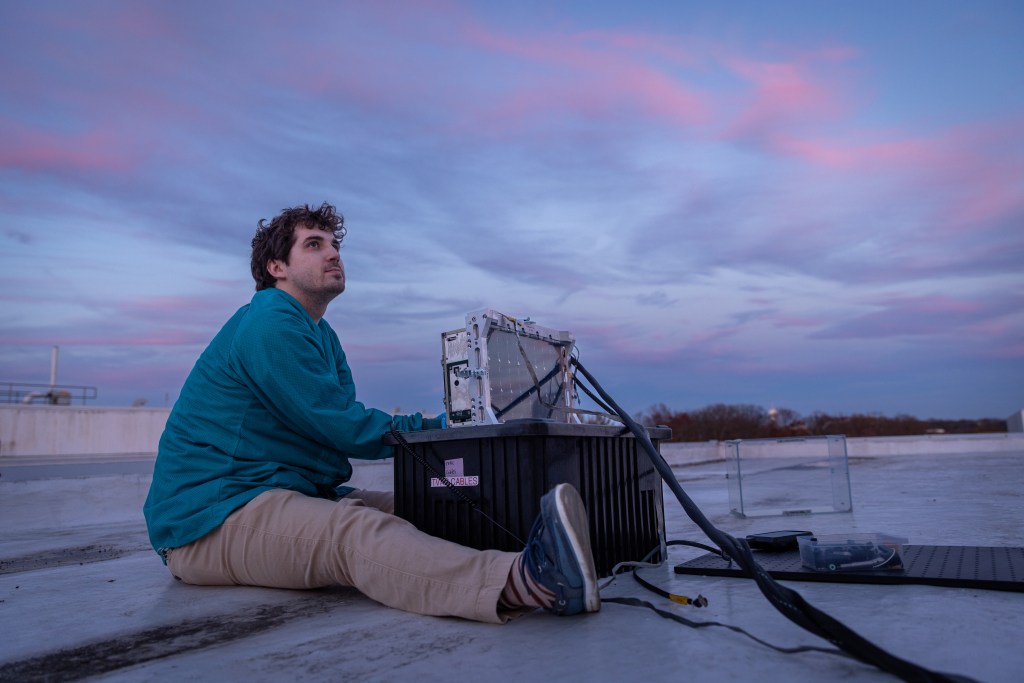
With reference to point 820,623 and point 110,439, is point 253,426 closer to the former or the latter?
point 820,623

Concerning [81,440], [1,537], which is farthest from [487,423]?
[81,440]

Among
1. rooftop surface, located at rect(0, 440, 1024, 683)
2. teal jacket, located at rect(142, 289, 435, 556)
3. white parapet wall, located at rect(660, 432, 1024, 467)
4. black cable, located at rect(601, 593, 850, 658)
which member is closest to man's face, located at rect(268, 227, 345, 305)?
teal jacket, located at rect(142, 289, 435, 556)

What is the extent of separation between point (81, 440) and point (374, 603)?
8.90 meters

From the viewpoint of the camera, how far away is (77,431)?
8.71m

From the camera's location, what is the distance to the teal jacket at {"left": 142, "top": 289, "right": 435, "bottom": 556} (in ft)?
6.00

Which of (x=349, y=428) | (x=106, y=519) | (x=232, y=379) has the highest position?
(x=232, y=379)

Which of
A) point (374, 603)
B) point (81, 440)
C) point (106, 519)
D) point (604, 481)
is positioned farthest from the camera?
point (81, 440)

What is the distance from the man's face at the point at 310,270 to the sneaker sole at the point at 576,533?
3.87 ft

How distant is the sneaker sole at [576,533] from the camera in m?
1.35

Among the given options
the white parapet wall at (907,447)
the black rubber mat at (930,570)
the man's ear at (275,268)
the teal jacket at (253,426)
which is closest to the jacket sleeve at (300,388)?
the teal jacket at (253,426)

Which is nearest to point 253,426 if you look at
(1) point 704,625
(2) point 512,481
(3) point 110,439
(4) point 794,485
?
(2) point 512,481

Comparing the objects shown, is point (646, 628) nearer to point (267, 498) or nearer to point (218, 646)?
point (218, 646)

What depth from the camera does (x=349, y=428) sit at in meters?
1.86

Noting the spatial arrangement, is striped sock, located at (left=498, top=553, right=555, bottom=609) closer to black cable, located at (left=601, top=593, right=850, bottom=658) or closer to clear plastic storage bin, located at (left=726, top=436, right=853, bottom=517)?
black cable, located at (left=601, top=593, right=850, bottom=658)
